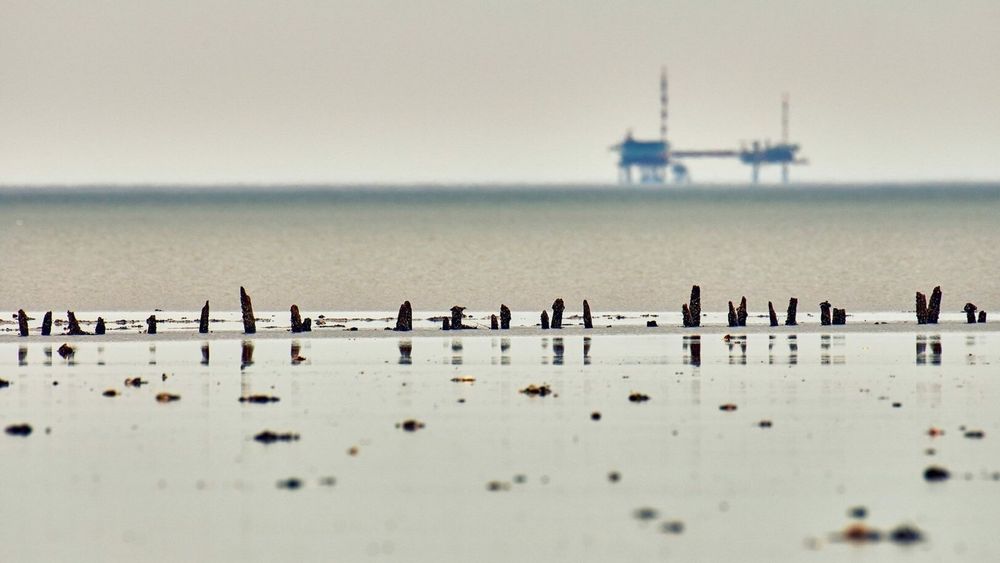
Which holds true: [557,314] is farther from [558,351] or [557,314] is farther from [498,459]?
[498,459]

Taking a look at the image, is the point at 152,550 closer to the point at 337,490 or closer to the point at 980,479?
the point at 337,490

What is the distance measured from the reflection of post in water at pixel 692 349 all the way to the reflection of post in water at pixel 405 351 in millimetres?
6387

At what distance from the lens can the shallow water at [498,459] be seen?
71.9ft

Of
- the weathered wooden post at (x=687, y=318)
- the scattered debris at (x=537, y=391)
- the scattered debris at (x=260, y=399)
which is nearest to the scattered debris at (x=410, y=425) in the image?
the scattered debris at (x=260, y=399)

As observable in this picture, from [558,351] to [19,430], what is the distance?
17.5 m

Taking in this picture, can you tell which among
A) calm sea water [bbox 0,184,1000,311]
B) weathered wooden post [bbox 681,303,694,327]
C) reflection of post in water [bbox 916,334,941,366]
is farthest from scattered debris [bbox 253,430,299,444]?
calm sea water [bbox 0,184,1000,311]

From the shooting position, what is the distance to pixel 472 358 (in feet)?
141

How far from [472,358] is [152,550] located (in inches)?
851

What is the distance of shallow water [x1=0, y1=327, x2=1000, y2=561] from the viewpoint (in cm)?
2191

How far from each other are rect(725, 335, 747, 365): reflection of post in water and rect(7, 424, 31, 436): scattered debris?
17064 millimetres

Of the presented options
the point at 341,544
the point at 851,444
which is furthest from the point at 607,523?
the point at 851,444

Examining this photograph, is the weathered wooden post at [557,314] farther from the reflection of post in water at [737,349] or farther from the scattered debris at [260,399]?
the scattered debris at [260,399]

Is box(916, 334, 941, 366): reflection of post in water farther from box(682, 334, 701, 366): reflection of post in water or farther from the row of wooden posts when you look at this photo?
box(682, 334, 701, 366): reflection of post in water

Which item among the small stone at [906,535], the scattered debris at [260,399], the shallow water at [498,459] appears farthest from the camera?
the scattered debris at [260,399]
